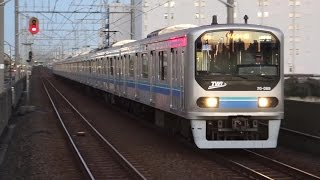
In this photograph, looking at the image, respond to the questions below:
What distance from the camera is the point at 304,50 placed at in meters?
82.1

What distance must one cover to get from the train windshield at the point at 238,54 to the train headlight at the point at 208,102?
0.50 metres

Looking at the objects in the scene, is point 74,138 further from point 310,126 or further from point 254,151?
point 310,126

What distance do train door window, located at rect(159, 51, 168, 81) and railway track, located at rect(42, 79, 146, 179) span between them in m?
2.19

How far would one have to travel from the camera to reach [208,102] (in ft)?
39.3

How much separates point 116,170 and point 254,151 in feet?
11.8

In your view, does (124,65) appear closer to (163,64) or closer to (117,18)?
(163,64)

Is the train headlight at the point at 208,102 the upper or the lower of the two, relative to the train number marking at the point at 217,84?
lower

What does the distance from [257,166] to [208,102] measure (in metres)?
1.64

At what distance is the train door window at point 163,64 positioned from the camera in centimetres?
1437

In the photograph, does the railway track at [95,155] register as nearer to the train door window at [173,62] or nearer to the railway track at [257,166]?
the railway track at [257,166]

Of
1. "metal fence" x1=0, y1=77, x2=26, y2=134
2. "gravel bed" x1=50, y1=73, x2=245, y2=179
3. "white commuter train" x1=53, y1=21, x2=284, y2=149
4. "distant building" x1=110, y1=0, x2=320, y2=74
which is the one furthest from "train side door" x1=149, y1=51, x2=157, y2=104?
"distant building" x1=110, y1=0, x2=320, y2=74

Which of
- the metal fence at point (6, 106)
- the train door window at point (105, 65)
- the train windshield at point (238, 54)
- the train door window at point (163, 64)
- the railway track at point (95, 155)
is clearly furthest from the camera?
the train door window at point (105, 65)

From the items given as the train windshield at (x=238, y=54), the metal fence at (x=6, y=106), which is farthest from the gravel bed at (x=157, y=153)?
the metal fence at (x=6, y=106)

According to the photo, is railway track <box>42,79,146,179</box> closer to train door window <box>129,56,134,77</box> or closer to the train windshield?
train door window <box>129,56,134,77</box>
